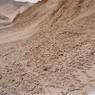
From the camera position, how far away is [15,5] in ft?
18.6

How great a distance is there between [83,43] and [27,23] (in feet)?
5.09

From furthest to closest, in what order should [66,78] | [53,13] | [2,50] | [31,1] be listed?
1. [31,1]
2. [53,13]
3. [2,50]
4. [66,78]

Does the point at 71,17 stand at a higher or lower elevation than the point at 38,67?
higher

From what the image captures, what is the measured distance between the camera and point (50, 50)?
3785 millimetres

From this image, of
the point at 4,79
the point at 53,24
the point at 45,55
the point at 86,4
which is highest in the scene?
the point at 86,4

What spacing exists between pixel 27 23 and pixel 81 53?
5.70ft

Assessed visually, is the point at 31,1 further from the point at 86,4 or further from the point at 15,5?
the point at 86,4

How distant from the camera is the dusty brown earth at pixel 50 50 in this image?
3.06 meters

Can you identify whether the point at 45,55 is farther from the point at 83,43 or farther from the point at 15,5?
the point at 15,5

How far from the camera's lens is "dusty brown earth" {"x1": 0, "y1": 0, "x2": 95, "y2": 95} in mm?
3057

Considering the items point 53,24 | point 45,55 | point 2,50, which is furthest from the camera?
point 53,24

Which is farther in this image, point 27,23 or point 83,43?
point 27,23

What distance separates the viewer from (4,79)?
326 cm

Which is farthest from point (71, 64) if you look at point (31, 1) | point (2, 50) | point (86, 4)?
point (31, 1)
